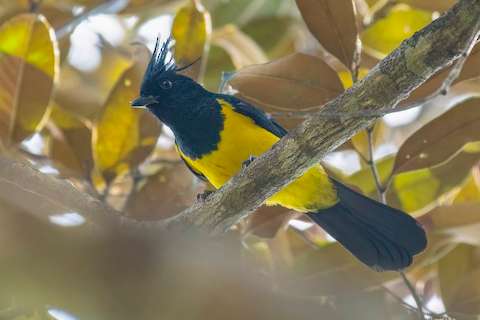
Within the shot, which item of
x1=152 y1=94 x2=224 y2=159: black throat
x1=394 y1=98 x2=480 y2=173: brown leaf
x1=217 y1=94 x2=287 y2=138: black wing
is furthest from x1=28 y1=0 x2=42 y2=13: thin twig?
x1=394 y1=98 x2=480 y2=173: brown leaf

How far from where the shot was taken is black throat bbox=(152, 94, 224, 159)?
10.2 ft

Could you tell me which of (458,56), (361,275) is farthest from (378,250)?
(458,56)

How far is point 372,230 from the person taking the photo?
10.0ft

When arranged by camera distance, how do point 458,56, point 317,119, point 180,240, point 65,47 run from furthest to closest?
point 65,47, point 317,119, point 458,56, point 180,240

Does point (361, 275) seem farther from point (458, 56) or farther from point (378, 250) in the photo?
point (458, 56)

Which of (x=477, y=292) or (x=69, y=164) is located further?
(x=69, y=164)

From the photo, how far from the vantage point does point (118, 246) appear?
0.85 meters

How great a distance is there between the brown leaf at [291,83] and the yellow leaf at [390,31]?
3.01 ft

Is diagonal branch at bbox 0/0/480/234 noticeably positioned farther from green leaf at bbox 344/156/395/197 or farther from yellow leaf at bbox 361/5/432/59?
yellow leaf at bbox 361/5/432/59

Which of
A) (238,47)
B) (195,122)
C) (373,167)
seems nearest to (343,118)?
(373,167)

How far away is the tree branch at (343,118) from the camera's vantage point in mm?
1741

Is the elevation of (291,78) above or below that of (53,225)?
above

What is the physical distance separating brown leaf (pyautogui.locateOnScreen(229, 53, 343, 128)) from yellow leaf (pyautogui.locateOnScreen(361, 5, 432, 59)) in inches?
36.1

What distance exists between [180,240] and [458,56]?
1024mm
